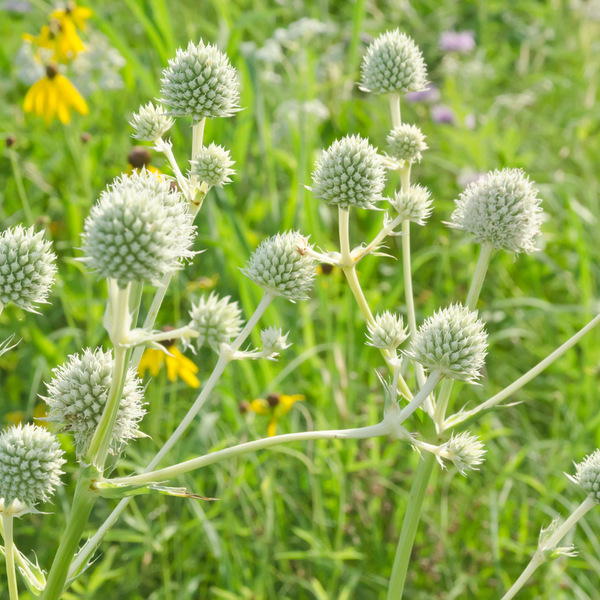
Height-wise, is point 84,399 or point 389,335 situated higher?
point 389,335

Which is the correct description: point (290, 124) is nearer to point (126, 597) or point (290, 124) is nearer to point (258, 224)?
point (258, 224)

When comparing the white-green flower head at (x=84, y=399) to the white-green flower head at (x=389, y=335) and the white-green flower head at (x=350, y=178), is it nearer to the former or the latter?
the white-green flower head at (x=389, y=335)

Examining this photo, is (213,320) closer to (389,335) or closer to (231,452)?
(231,452)

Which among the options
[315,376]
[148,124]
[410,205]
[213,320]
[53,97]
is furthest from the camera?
[53,97]

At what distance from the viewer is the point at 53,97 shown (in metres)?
3.62

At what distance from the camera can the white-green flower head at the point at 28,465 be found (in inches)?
51.1

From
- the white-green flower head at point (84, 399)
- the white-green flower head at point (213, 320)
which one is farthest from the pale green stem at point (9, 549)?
the white-green flower head at point (213, 320)

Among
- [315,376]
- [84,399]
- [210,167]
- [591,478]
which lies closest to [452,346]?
[591,478]

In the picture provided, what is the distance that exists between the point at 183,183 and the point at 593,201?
11.6 feet

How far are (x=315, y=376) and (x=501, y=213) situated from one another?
1.90 m

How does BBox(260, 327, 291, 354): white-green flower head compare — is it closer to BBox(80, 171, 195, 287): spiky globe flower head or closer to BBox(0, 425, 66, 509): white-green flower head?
BBox(80, 171, 195, 287): spiky globe flower head

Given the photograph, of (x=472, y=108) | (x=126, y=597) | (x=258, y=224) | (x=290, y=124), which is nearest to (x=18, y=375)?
(x=126, y=597)

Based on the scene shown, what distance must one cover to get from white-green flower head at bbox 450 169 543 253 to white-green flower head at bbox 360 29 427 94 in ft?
1.42

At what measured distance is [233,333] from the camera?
1258 millimetres
